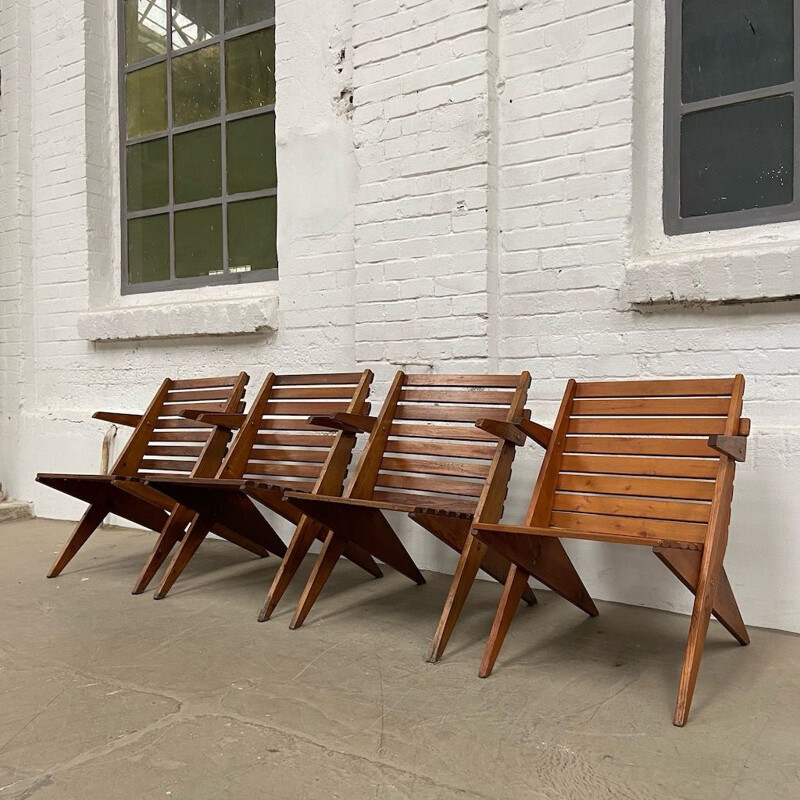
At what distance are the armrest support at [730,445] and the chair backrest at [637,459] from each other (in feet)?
0.20

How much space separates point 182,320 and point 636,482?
112 inches

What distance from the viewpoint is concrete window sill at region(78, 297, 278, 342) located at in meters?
4.27

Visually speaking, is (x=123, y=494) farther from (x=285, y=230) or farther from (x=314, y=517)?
(x=285, y=230)

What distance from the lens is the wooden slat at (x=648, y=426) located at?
2605 mm

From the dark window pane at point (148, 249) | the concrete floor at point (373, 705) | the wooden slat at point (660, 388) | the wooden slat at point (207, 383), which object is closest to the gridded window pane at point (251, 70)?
the dark window pane at point (148, 249)

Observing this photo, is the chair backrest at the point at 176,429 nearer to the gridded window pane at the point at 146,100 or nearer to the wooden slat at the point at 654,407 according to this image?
the wooden slat at the point at 654,407

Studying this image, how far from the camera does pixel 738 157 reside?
3.11 metres

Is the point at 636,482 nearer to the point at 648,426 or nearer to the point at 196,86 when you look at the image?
the point at 648,426

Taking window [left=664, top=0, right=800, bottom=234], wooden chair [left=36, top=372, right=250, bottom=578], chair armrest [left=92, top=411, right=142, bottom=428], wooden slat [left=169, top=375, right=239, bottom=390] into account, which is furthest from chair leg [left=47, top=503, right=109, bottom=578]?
window [left=664, top=0, right=800, bottom=234]

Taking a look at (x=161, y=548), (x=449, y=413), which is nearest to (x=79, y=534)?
(x=161, y=548)

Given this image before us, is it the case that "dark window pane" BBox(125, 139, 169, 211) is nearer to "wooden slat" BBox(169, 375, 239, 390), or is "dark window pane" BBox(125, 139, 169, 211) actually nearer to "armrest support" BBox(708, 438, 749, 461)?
"wooden slat" BBox(169, 375, 239, 390)

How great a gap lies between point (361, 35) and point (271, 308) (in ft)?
4.50

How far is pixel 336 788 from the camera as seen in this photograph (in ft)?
5.80

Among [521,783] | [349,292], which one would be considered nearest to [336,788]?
[521,783]
